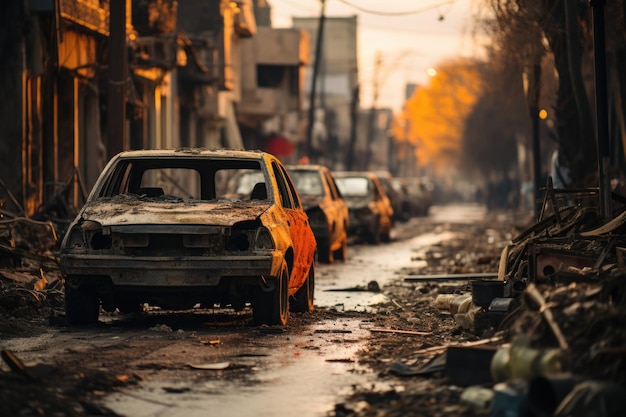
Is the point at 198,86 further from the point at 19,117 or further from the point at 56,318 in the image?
the point at 56,318

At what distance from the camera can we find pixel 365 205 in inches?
1267

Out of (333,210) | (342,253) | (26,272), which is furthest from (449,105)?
(26,272)

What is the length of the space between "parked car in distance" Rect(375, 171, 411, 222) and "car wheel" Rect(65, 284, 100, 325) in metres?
34.8

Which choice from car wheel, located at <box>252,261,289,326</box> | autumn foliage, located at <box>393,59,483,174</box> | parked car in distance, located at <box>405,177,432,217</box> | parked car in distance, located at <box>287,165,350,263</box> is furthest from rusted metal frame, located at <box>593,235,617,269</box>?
autumn foliage, located at <box>393,59,483,174</box>

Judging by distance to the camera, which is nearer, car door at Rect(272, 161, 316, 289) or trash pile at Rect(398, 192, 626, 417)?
trash pile at Rect(398, 192, 626, 417)

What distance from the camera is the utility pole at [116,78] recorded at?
22016 millimetres

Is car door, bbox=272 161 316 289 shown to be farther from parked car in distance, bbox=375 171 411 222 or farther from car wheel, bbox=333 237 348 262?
parked car in distance, bbox=375 171 411 222

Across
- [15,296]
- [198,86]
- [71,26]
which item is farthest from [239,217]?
[198,86]

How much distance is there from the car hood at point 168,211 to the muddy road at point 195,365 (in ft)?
3.05

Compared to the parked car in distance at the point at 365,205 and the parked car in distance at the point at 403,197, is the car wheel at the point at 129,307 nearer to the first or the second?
the parked car in distance at the point at 365,205

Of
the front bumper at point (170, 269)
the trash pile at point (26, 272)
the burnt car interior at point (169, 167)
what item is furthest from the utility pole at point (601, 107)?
the trash pile at point (26, 272)

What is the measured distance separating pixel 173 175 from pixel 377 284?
19746 mm

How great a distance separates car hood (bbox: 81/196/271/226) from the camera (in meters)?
12.3

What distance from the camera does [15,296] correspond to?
1397 cm
